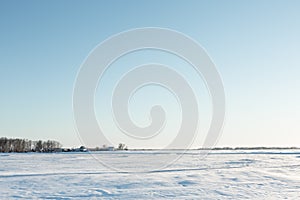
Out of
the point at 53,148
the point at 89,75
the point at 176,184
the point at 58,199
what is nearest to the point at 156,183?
the point at 176,184

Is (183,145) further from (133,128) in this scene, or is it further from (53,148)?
(53,148)

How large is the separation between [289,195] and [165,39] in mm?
5495

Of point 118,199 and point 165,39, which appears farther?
point 165,39

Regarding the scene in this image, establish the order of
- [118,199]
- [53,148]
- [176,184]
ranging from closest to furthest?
[118,199], [176,184], [53,148]

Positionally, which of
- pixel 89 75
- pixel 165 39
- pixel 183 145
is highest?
pixel 165 39

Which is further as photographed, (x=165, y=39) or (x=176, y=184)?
(x=176, y=184)

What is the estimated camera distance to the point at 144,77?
9953mm

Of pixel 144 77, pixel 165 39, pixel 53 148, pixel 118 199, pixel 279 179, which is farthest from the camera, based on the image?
pixel 53 148

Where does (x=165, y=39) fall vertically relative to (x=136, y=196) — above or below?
above

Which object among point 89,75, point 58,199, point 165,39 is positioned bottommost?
point 58,199

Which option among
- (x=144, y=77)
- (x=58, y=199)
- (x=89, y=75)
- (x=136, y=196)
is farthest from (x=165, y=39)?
(x=58, y=199)

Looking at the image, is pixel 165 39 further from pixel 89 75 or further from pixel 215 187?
pixel 215 187

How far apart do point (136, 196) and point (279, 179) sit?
20.4 feet

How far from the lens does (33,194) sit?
30.9 feet
